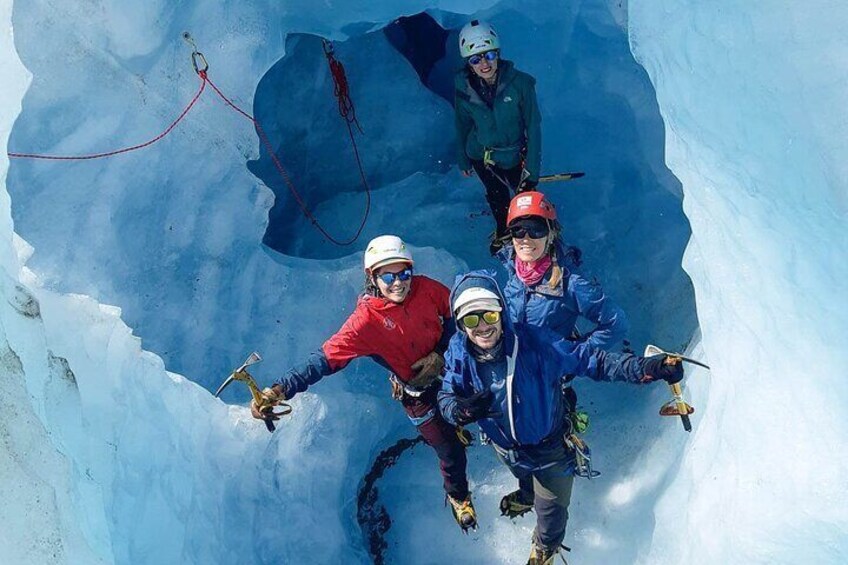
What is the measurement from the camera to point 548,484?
4031 mm

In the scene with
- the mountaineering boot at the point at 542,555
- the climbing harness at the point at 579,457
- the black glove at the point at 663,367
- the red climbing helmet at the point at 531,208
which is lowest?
the mountaineering boot at the point at 542,555

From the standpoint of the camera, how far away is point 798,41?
306cm

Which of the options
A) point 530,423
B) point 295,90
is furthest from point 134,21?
point 530,423

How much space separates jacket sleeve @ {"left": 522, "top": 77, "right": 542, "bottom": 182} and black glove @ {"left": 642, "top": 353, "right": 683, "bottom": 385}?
1848 mm

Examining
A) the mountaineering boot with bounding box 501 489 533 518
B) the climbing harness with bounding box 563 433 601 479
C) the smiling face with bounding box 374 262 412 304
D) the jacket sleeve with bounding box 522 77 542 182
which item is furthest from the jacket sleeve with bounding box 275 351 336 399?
the jacket sleeve with bounding box 522 77 542 182

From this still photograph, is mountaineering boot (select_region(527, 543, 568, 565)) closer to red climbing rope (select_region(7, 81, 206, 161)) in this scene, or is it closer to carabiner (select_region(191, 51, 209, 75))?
red climbing rope (select_region(7, 81, 206, 161))

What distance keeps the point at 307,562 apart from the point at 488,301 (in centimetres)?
261

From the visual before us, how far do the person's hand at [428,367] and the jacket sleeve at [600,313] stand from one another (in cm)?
77

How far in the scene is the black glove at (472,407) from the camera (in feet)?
11.2

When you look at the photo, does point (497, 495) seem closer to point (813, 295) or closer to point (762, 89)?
point (813, 295)

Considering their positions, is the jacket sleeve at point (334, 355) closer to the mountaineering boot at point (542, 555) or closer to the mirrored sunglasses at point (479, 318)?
the mirrored sunglasses at point (479, 318)

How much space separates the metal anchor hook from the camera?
15.3ft

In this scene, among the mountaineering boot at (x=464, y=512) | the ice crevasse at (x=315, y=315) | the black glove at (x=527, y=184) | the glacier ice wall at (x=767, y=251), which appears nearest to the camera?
the glacier ice wall at (x=767, y=251)

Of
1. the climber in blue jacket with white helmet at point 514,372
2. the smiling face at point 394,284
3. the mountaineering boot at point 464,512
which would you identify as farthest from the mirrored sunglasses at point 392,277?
the mountaineering boot at point 464,512
